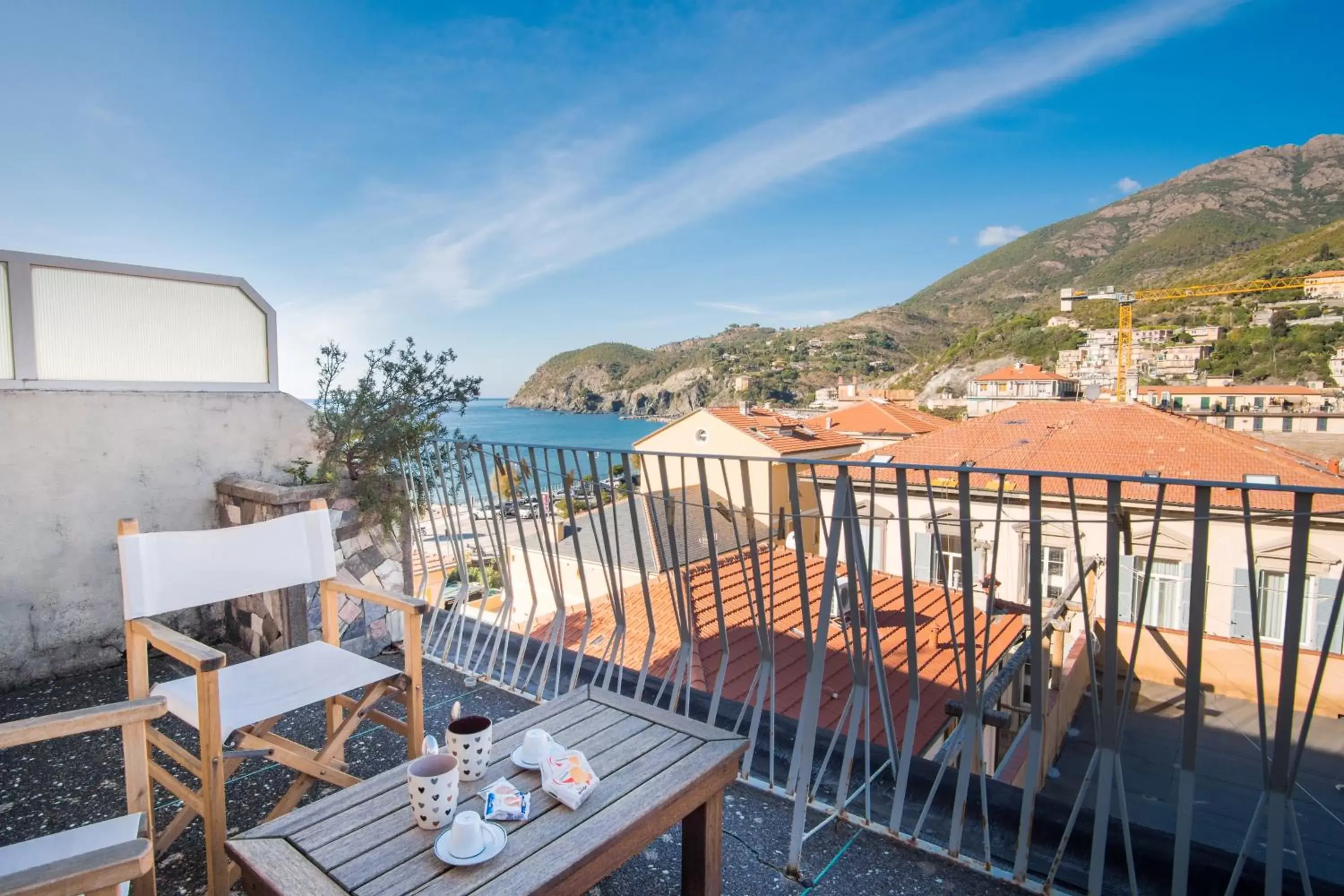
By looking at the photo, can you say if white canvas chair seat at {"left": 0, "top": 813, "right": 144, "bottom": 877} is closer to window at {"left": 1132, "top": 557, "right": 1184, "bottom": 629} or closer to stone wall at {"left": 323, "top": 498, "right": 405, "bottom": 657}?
stone wall at {"left": 323, "top": 498, "right": 405, "bottom": 657}

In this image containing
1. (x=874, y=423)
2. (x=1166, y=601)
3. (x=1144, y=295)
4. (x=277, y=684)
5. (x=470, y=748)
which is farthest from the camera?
(x=1144, y=295)

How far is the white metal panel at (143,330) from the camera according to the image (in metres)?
2.91

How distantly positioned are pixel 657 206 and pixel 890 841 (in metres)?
39.2

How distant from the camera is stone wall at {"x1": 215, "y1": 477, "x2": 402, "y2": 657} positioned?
9.70 ft

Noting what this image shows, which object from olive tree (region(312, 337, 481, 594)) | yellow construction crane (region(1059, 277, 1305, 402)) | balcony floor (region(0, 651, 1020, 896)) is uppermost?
yellow construction crane (region(1059, 277, 1305, 402))

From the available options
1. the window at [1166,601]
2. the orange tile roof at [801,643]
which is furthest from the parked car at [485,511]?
the window at [1166,601]

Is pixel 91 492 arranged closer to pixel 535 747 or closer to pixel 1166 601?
pixel 535 747

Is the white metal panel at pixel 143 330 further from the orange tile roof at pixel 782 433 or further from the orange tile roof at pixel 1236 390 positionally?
the orange tile roof at pixel 1236 390

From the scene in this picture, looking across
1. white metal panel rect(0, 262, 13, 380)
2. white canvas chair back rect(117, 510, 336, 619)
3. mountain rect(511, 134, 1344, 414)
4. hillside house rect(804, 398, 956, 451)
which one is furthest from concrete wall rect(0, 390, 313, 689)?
mountain rect(511, 134, 1344, 414)

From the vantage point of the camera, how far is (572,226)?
3409 centimetres

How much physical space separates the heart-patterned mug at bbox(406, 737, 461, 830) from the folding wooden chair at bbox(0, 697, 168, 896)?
1.20 feet

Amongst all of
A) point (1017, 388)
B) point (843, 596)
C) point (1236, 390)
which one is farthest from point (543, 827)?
point (1017, 388)

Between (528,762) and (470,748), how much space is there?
0.41 feet

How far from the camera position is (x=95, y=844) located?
122cm
